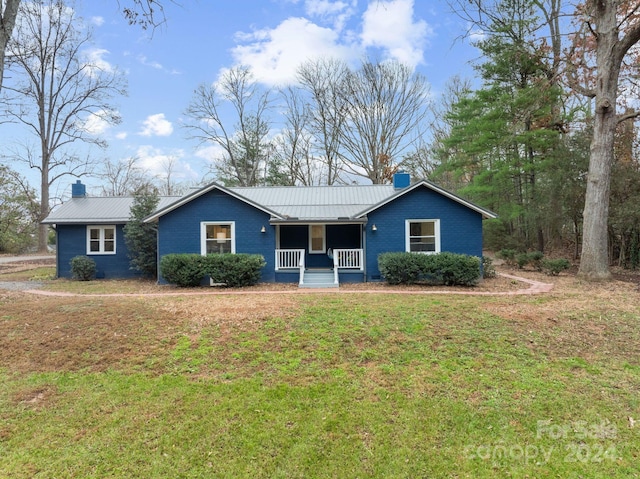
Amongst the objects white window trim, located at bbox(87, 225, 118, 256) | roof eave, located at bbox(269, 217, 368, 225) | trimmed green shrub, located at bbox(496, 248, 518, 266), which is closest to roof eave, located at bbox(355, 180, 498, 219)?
roof eave, located at bbox(269, 217, 368, 225)

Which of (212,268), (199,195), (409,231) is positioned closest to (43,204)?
(199,195)

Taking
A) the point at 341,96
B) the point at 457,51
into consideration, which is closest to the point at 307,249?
the point at 457,51

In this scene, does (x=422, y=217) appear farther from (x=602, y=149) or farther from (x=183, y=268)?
(x=183, y=268)

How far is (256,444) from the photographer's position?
137 inches

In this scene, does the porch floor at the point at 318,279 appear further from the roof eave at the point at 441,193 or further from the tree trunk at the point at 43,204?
the tree trunk at the point at 43,204

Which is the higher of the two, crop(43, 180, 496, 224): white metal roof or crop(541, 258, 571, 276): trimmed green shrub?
crop(43, 180, 496, 224): white metal roof

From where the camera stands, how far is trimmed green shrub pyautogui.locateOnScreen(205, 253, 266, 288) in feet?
40.8

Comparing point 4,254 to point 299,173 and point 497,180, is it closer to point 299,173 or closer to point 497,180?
point 299,173

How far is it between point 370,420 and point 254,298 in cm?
587

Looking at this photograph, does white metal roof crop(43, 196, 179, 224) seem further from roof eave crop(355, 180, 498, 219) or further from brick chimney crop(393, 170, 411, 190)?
brick chimney crop(393, 170, 411, 190)

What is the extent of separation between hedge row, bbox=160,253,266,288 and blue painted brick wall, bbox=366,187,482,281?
15.2 feet

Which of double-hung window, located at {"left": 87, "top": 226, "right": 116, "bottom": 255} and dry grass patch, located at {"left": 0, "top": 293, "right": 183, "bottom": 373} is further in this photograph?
double-hung window, located at {"left": 87, "top": 226, "right": 116, "bottom": 255}

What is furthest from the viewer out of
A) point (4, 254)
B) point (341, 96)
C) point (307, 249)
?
point (341, 96)

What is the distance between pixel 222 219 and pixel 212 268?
2.10 metres
